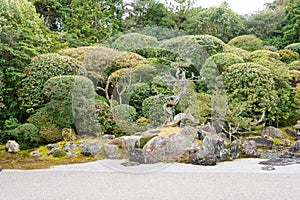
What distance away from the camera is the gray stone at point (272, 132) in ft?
32.3

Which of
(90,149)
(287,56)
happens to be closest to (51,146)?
(90,149)

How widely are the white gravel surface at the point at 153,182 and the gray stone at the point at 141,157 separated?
244mm

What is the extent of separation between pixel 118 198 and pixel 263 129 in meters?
6.79

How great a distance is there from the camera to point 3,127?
9.26 m

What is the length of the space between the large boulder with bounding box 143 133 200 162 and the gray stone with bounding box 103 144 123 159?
658 mm

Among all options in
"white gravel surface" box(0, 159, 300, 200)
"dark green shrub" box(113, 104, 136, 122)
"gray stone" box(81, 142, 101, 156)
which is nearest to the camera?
"white gravel surface" box(0, 159, 300, 200)

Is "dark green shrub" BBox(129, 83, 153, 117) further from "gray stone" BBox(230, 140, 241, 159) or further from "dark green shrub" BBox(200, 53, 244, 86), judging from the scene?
"gray stone" BBox(230, 140, 241, 159)

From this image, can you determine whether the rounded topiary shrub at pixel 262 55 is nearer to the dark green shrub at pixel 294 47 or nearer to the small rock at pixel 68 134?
the dark green shrub at pixel 294 47

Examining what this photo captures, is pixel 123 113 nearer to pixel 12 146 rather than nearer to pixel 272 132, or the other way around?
pixel 12 146

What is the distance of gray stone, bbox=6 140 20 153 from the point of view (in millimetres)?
8203

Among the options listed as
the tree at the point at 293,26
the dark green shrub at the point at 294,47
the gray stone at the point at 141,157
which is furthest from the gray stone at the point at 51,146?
the tree at the point at 293,26

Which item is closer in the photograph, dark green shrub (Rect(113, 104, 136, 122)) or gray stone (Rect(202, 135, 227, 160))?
gray stone (Rect(202, 135, 227, 160))

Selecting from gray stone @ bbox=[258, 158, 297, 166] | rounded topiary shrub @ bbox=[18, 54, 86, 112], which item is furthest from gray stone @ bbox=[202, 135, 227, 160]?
rounded topiary shrub @ bbox=[18, 54, 86, 112]

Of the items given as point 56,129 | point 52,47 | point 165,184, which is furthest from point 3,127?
point 165,184
